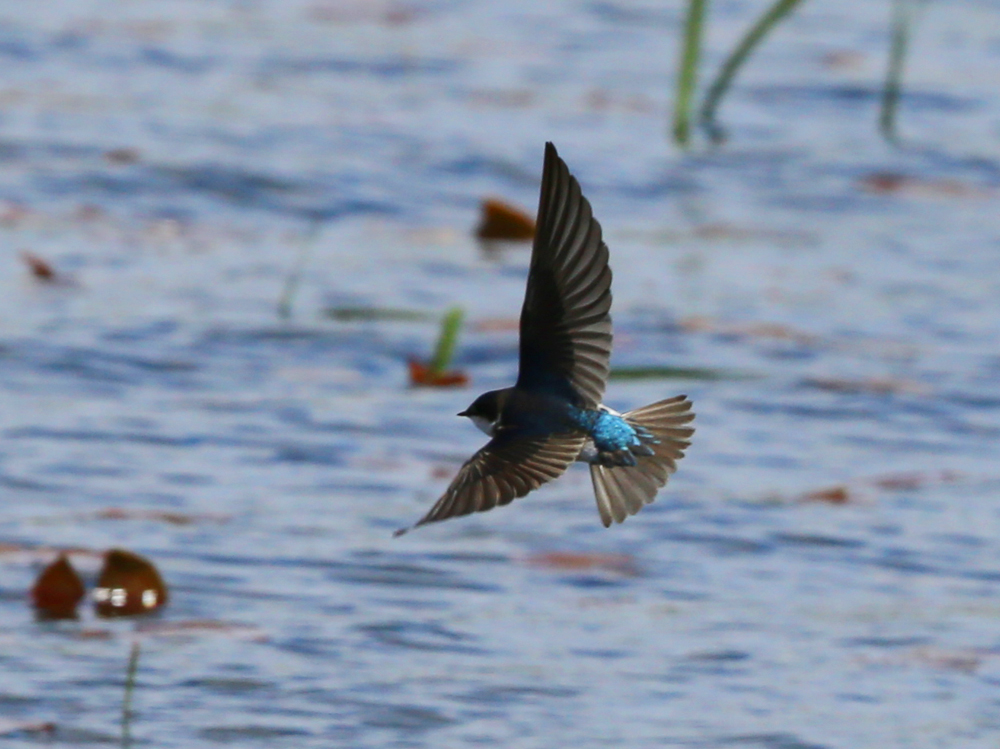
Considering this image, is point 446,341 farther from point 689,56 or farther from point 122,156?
point 122,156

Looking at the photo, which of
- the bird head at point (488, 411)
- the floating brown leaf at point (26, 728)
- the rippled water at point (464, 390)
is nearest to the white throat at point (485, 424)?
the bird head at point (488, 411)

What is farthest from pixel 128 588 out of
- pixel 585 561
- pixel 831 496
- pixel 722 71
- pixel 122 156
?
pixel 722 71

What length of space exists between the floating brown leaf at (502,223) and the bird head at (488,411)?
4740 millimetres

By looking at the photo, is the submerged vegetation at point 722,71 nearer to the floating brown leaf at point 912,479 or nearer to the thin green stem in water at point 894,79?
the thin green stem in water at point 894,79

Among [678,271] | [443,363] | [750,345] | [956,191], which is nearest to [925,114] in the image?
[956,191]

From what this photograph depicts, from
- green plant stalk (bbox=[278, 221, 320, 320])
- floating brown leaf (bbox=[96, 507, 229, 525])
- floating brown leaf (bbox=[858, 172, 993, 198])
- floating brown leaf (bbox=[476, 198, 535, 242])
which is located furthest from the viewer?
floating brown leaf (bbox=[858, 172, 993, 198])

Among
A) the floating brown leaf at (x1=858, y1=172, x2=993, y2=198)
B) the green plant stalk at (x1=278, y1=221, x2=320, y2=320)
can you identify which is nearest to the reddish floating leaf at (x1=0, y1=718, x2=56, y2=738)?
the green plant stalk at (x1=278, y1=221, x2=320, y2=320)

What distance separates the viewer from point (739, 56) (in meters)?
8.12

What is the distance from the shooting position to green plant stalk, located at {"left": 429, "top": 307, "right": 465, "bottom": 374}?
5.70 m

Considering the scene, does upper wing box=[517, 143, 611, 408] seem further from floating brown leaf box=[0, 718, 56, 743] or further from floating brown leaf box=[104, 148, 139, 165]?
floating brown leaf box=[104, 148, 139, 165]

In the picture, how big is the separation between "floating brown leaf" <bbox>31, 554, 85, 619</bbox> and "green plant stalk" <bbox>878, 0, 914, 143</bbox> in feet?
18.0

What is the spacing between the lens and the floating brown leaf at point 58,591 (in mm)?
4488

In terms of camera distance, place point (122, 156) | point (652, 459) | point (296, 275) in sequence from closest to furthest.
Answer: point (652, 459)
point (296, 275)
point (122, 156)

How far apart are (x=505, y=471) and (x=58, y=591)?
5.46 feet
